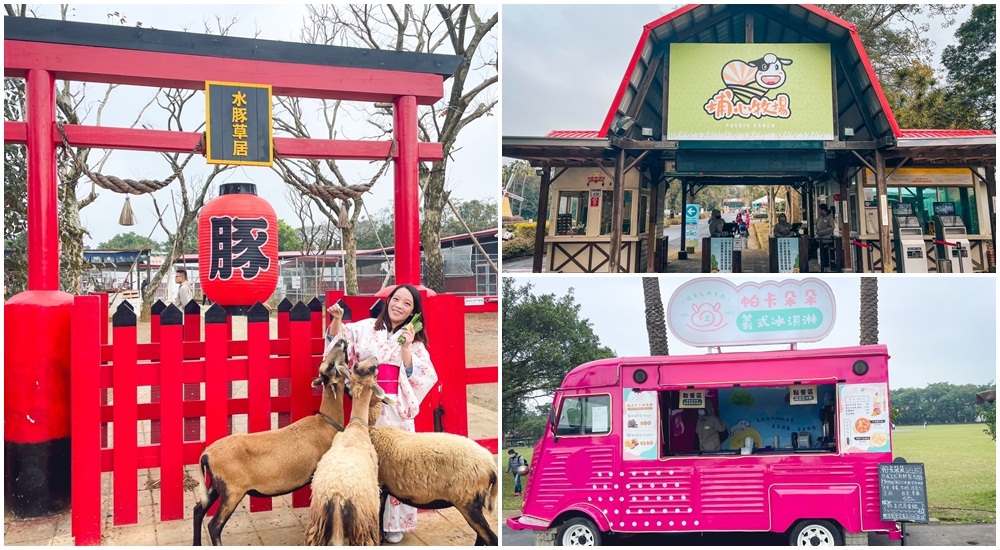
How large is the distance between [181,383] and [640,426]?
3.97 meters

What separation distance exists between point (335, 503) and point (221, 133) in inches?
139

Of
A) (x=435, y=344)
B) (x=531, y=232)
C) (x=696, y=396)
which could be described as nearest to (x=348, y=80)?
(x=435, y=344)

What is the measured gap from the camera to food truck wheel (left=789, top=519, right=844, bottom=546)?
628cm

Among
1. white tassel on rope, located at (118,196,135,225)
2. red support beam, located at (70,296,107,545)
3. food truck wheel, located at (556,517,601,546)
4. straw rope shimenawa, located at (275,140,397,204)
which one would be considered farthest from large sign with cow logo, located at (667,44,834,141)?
white tassel on rope, located at (118,196,135,225)

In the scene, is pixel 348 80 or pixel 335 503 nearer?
pixel 335 503

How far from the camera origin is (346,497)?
145 inches

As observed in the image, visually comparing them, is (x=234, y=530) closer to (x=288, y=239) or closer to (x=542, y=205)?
(x=542, y=205)

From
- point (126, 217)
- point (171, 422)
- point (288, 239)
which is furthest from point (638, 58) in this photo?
point (288, 239)

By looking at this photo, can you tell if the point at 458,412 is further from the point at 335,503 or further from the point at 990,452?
the point at 990,452

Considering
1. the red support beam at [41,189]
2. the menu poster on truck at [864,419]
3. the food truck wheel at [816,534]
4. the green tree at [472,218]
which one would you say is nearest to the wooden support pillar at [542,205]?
the menu poster on truck at [864,419]

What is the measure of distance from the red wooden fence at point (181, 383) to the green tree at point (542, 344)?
6.04 m

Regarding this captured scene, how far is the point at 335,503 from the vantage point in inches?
144

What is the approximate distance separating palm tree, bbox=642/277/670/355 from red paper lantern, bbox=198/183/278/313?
5.16 metres

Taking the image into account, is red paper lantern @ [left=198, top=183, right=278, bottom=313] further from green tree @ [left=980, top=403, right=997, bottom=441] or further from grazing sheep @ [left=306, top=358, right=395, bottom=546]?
green tree @ [left=980, top=403, right=997, bottom=441]
